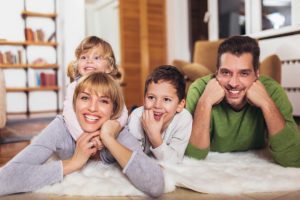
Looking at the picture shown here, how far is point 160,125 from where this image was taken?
121 centimetres

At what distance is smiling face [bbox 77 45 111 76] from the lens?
4.98 ft

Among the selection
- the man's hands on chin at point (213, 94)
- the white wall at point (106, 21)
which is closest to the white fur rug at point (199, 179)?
the man's hands on chin at point (213, 94)

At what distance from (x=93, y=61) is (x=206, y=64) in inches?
76.3

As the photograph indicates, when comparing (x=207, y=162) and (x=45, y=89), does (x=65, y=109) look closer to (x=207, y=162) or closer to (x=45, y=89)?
(x=207, y=162)

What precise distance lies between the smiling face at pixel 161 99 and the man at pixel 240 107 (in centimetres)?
12

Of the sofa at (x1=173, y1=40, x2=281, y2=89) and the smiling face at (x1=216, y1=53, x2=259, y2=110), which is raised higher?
the sofa at (x1=173, y1=40, x2=281, y2=89)

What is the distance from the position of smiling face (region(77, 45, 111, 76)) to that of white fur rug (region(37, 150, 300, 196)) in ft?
1.57

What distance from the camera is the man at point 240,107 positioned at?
1.22 meters

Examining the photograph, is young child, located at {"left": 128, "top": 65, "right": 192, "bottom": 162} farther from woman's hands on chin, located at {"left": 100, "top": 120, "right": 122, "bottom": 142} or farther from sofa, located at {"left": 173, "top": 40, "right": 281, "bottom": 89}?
sofa, located at {"left": 173, "top": 40, "right": 281, "bottom": 89}

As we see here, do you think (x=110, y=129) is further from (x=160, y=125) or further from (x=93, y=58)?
(x=93, y=58)

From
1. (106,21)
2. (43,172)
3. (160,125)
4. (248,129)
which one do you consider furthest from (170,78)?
(106,21)

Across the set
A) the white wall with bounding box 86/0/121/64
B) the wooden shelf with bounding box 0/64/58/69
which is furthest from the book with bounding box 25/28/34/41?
the white wall with bounding box 86/0/121/64

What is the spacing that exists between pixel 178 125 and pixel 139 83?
12.2 feet

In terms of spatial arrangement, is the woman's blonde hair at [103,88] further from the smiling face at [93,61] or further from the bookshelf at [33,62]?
the bookshelf at [33,62]
